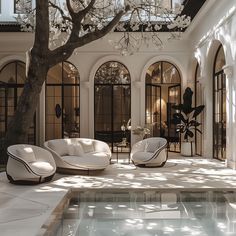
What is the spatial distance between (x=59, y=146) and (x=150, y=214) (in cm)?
447

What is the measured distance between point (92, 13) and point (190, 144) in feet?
18.6

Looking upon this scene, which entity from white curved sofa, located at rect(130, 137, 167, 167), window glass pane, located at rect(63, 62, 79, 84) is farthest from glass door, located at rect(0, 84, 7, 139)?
white curved sofa, located at rect(130, 137, 167, 167)

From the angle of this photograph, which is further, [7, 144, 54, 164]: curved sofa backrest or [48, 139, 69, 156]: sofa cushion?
[48, 139, 69, 156]: sofa cushion

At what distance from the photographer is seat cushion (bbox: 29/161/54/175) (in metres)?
7.88

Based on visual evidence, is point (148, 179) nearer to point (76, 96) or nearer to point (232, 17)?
point (232, 17)

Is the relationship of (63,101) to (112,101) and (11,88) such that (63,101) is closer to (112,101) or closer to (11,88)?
(112,101)

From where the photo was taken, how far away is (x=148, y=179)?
855cm

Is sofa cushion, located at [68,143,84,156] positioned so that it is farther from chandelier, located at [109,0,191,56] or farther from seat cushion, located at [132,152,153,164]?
chandelier, located at [109,0,191,56]

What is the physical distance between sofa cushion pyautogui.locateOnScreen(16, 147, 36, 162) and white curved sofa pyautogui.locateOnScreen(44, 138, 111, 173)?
0.95 meters

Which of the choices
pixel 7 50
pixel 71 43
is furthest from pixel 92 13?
pixel 7 50

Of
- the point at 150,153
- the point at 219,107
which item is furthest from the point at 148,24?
the point at 150,153

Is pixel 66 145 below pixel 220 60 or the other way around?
below

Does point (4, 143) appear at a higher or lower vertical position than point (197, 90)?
lower

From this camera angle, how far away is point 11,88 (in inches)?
608
